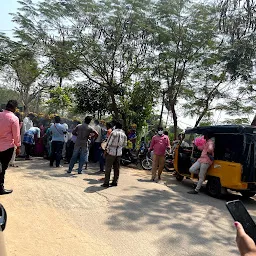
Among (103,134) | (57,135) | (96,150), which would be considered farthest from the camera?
(96,150)

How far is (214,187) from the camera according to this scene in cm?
838

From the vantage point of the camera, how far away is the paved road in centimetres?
418

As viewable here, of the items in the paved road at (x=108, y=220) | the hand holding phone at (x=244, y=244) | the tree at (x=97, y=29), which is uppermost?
the tree at (x=97, y=29)

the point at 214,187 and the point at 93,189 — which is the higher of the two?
the point at 214,187

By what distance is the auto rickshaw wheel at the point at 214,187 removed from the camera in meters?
8.20

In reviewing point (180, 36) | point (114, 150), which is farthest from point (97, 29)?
point (114, 150)

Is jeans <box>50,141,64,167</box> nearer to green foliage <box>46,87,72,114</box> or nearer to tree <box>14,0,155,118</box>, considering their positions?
tree <box>14,0,155,118</box>

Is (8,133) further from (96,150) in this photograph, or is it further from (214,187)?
(96,150)

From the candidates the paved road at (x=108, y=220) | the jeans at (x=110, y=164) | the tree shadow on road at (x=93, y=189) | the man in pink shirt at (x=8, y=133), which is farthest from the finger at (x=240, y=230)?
the jeans at (x=110, y=164)

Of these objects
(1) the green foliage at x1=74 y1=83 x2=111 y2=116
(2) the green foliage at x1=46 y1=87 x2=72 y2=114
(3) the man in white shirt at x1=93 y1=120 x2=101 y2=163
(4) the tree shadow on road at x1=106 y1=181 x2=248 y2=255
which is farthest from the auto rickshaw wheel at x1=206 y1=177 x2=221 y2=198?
(2) the green foliage at x1=46 y1=87 x2=72 y2=114

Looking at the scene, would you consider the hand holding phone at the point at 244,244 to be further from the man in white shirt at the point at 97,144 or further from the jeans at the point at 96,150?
the jeans at the point at 96,150

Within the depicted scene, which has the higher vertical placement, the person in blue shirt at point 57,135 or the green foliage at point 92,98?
the green foliage at point 92,98

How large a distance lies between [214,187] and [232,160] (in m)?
0.96

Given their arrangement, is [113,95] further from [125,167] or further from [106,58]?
[125,167]
